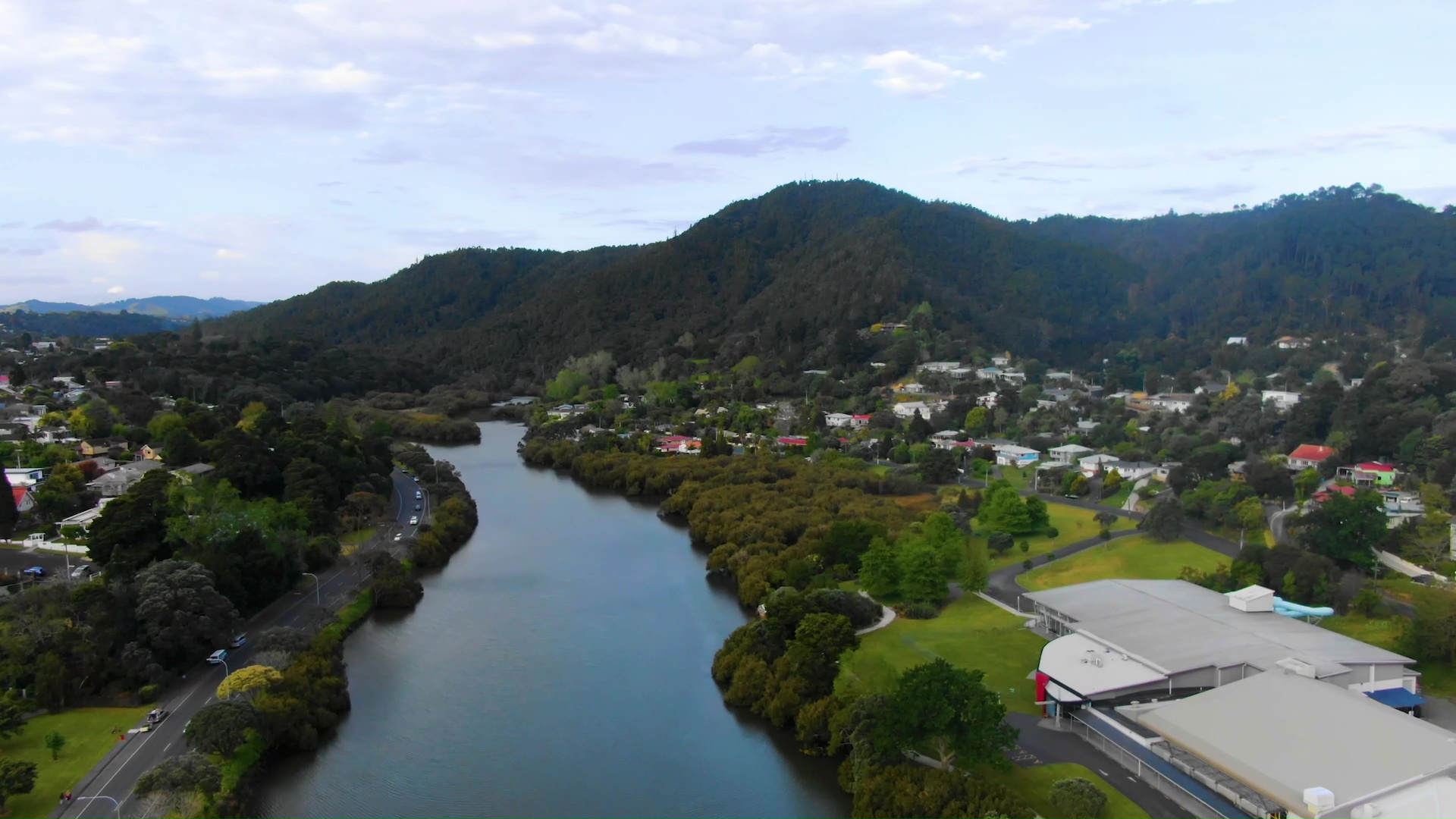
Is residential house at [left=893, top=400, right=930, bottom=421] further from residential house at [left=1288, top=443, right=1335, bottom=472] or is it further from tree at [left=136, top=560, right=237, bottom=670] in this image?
tree at [left=136, top=560, right=237, bottom=670]

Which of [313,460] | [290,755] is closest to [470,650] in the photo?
[290,755]

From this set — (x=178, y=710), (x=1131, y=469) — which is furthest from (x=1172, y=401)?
(x=178, y=710)

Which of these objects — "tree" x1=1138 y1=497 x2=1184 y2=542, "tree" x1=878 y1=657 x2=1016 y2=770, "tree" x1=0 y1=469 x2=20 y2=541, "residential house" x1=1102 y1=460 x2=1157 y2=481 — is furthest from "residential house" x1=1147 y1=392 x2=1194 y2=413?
"tree" x1=0 y1=469 x2=20 y2=541

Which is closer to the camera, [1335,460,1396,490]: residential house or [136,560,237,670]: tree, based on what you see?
[136,560,237,670]: tree

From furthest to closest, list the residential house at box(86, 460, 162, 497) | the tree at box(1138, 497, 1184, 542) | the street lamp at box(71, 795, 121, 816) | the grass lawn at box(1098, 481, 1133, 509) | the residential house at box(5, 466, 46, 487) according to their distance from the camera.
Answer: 1. the grass lawn at box(1098, 481, 1133, 509)
2. the residential house at box(5, 466, 46, 487)
3. the residential house at box(86, 460, 162, 497)
4. the tree at box(1138, 497, 1184, 542)
5. the street lamp at box(71, 795, 121, 816)

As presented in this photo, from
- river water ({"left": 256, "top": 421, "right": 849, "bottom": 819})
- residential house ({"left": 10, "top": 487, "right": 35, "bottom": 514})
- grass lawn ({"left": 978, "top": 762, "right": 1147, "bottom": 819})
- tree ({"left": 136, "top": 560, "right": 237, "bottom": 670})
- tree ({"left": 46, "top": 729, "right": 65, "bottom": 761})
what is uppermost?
residential house ({"left": 10, "top": 487, "right": 35, "bottom": 514})

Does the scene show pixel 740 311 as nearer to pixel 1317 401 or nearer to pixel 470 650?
pixel 1317 401

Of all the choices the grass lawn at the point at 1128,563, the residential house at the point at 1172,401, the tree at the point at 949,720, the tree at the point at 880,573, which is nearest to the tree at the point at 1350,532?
the grass lawn at the point at 1128,563

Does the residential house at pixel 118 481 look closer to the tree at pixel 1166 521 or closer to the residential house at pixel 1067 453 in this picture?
the tree at pixel 1166 521
